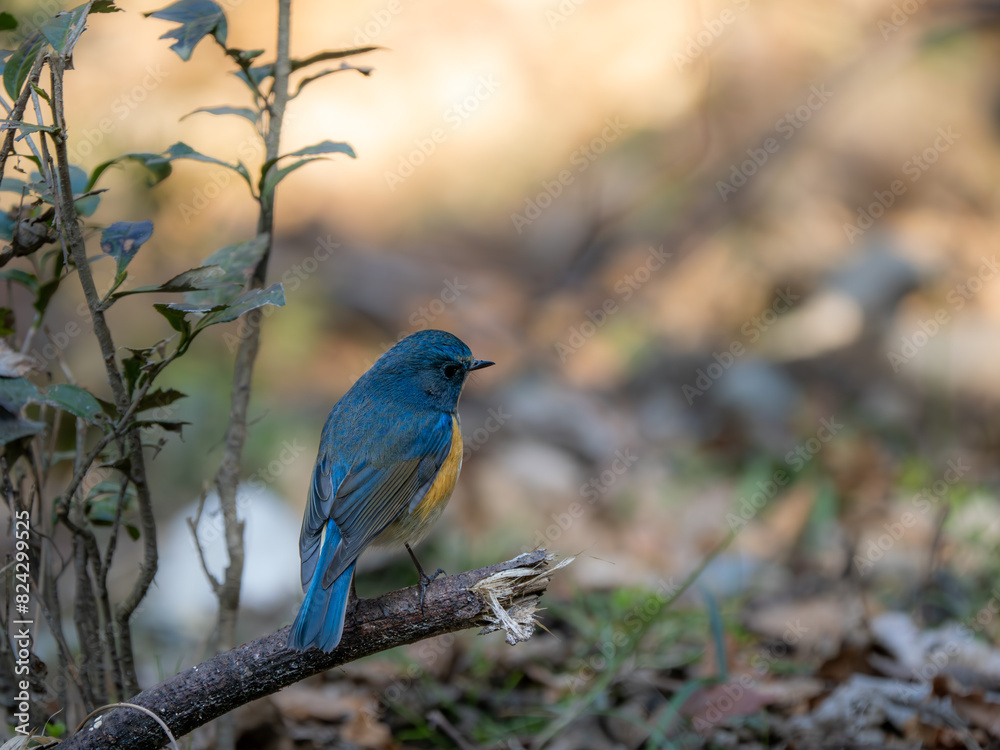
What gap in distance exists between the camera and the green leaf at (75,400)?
7.02 ft

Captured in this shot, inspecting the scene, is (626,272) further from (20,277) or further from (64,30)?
(64,30)

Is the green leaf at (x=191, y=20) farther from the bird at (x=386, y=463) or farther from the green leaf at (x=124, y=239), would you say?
the bird at (x=386, y=463)

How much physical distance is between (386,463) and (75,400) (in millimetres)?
971

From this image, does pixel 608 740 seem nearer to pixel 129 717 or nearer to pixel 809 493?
pixel 129 717

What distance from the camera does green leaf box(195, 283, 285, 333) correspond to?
1.98 m

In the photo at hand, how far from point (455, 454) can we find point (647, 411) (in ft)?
13.1

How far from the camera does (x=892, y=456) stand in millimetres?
5836

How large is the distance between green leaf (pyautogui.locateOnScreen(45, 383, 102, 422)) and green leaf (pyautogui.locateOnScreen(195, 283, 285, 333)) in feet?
1.17

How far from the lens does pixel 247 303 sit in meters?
2.01

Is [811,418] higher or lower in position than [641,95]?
lower

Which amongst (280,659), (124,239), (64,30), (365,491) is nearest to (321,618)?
(280,659)

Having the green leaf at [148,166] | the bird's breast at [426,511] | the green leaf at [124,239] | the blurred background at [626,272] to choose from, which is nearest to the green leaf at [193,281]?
the green leaf at [124,239]

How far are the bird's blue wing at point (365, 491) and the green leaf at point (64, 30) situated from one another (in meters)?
1.38

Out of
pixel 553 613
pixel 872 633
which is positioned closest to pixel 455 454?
pixel 553 613
